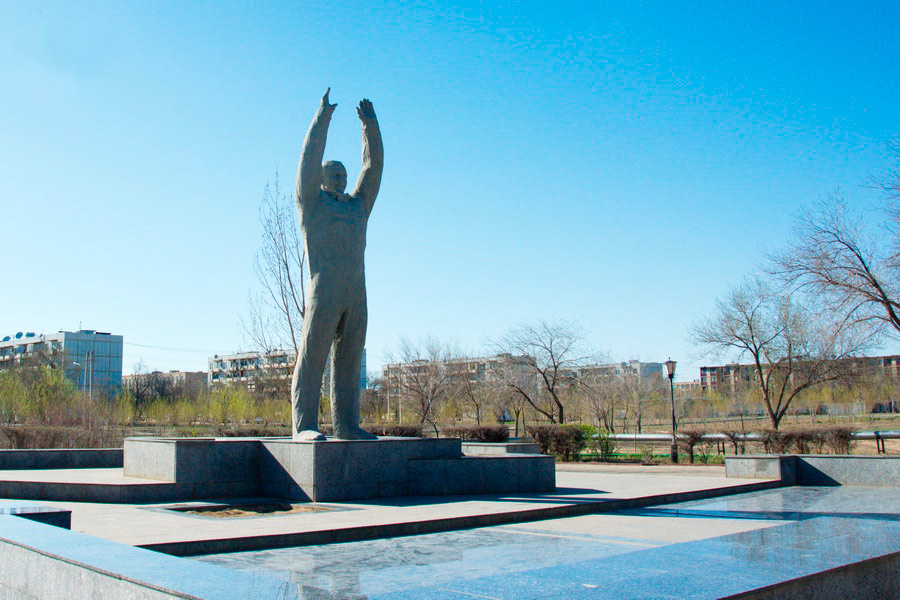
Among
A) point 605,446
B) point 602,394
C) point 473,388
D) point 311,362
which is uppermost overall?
point 311,362

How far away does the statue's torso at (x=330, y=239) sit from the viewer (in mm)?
9891

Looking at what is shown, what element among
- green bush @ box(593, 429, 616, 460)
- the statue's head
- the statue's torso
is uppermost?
the statue's head

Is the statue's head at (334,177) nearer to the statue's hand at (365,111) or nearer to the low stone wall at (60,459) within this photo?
the statue's hand at (365,111)

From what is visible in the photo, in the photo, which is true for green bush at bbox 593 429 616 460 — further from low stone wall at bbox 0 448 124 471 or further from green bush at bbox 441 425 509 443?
low stone wall at bbox 0 448 124 471

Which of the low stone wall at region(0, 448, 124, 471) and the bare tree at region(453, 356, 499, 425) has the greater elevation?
the bare tree at region(453, 356, 499, 425)

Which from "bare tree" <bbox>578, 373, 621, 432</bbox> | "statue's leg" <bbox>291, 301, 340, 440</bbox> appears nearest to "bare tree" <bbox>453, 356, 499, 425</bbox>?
"bare tree" <bbox>578, 373, 621, 432</bbox>

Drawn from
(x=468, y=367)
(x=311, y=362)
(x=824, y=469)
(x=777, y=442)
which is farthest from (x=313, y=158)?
(x=468, y=367)

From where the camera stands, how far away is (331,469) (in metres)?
8.95

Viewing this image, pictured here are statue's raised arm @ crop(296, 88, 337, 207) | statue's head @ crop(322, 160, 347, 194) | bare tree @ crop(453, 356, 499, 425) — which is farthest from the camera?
bare tree @ crop(453, 356, 499, 425)

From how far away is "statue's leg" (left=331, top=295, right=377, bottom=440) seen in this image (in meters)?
10.2

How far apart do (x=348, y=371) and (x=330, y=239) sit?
1813 mm

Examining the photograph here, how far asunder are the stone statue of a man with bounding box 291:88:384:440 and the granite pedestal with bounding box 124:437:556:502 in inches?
21.3

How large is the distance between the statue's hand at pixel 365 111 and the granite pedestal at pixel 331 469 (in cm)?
442

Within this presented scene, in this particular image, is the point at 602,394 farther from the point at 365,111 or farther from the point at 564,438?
the point at 365,111
